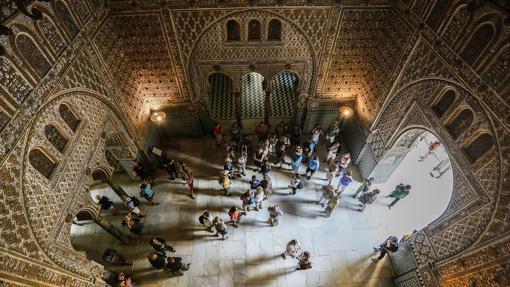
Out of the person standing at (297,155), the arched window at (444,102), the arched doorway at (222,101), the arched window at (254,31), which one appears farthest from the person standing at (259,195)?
the arched window at (444,102)

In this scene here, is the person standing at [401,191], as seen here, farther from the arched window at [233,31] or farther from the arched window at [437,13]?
the arched window at [233,31]

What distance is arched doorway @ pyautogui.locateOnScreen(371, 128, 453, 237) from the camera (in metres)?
8.08

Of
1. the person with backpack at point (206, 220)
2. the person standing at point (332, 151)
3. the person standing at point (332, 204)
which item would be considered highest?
the person standing at point (332, 151)

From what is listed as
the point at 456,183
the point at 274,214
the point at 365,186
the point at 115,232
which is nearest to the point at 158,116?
the point at 115,232

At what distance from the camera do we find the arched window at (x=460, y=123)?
202 inches

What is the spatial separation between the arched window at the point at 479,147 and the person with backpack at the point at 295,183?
13.6 ft

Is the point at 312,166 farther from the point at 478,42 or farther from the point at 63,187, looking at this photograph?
the point at 63,187

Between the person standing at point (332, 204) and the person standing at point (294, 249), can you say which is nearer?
the person standing at point (294, 249)

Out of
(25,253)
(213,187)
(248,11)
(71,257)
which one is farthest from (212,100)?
(25,253)

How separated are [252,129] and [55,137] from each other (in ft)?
21.6

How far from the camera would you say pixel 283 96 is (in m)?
11.5

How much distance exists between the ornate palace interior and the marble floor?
38 mm

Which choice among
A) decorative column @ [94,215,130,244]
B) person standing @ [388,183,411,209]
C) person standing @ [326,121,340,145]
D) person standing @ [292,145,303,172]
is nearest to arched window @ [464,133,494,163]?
person standing @ [388,183,411,209]

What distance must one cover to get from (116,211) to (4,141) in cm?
506
